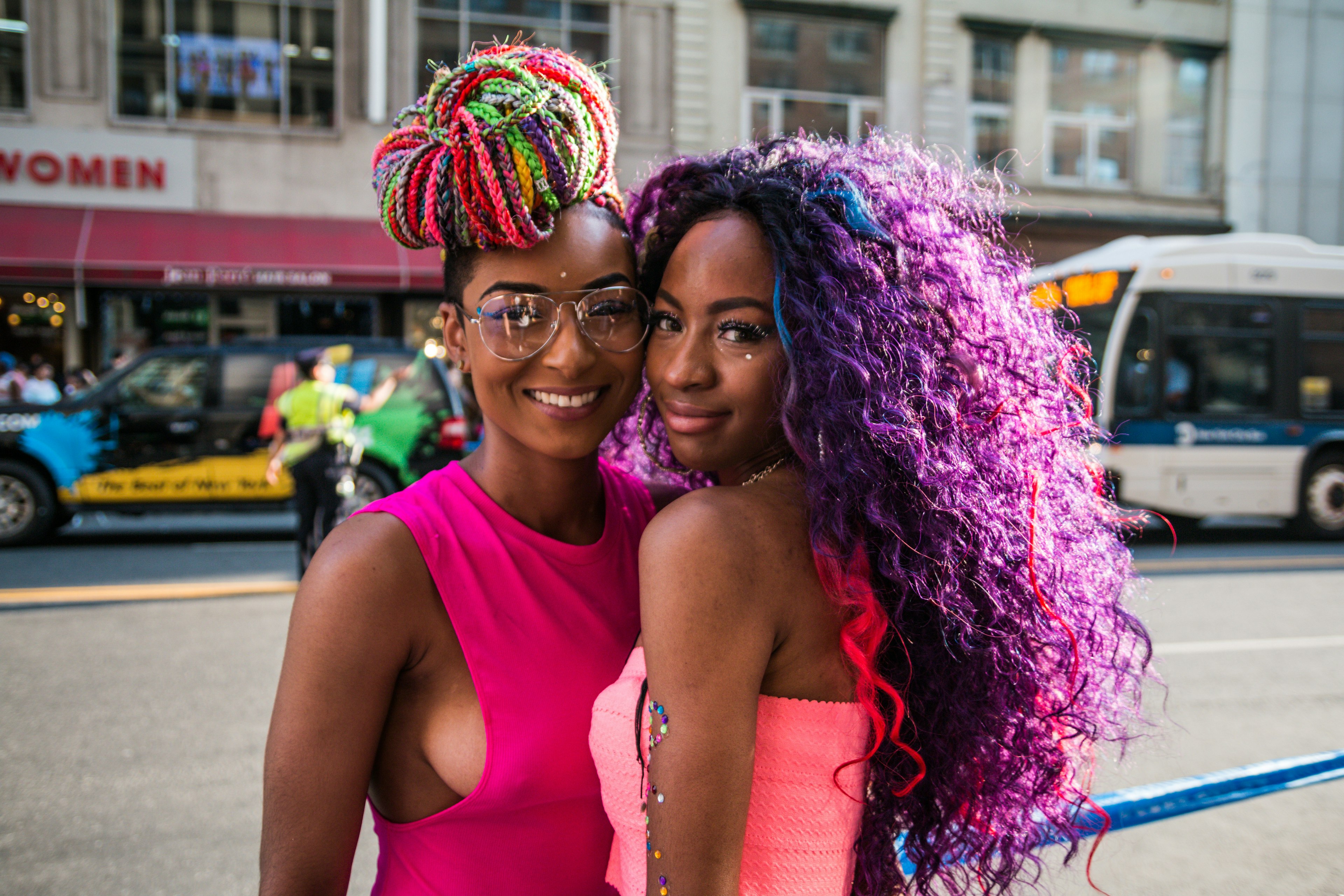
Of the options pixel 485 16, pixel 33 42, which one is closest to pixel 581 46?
pixel 485 16

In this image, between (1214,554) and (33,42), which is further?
(33,42)

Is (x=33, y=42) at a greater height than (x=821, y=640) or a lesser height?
greater

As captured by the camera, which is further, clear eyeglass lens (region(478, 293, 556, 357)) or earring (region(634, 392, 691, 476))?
earring (region(634, 392, 691, 476))

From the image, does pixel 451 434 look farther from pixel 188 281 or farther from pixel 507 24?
pixel 507 24

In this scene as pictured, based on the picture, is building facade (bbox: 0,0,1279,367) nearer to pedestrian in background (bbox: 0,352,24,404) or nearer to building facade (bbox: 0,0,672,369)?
building facade (bbox: 0,0,672,369)

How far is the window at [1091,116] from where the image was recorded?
18.2 meters

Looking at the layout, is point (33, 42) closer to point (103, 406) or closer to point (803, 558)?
point (103, 406)

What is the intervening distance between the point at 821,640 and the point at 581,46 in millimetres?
16489

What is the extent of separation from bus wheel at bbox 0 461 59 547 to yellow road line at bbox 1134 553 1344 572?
33.8 ft

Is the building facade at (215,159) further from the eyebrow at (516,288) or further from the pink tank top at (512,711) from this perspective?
the pink tank top at (512,711)

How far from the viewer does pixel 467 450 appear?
358 inches

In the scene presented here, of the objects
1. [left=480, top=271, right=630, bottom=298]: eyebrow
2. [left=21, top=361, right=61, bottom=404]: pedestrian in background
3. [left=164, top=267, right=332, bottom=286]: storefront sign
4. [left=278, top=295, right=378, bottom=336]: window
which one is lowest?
[left=21, top=361, right=61, bottom=404]: pedestrian in background

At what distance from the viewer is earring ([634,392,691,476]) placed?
6.84 ft

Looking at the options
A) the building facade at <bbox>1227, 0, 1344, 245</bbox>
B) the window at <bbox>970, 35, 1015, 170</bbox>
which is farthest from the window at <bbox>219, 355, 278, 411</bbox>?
the building facade at <bbox>1227, 0, 1344, 245</bbox>
